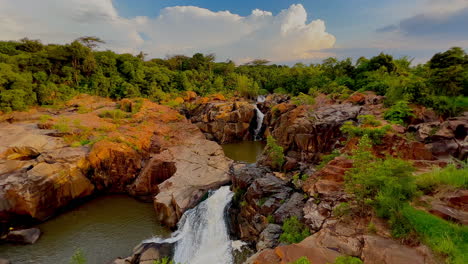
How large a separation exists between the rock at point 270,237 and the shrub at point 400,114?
9.28m

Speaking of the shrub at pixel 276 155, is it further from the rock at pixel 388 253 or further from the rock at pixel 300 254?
the rock at pixel 388 253

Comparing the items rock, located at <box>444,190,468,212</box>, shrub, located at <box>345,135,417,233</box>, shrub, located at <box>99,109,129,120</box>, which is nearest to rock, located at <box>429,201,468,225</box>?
rock, located at <box>444,190,468,212</box>

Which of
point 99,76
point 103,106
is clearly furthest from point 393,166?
point 99,76

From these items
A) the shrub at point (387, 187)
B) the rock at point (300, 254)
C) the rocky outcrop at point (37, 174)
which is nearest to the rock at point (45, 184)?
the rocky outcrop at point (37, 174)

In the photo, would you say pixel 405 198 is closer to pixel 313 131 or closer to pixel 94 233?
pixel 313 131

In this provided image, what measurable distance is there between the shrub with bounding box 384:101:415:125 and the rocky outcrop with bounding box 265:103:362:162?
2.19 meters

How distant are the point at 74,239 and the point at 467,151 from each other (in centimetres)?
2004

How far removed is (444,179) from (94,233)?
56.5ft

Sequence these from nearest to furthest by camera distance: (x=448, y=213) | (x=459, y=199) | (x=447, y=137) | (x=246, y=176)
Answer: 1. (x=448, y=213)
2. (x=459, y=199)
3. (x=447, y=137)
4. (x=246, y=176)

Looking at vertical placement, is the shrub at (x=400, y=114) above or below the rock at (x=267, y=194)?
above

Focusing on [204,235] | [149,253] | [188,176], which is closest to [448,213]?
[204,235]

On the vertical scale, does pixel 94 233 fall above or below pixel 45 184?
below

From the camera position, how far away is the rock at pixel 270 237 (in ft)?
29.1

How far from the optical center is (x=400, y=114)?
12836 mm
